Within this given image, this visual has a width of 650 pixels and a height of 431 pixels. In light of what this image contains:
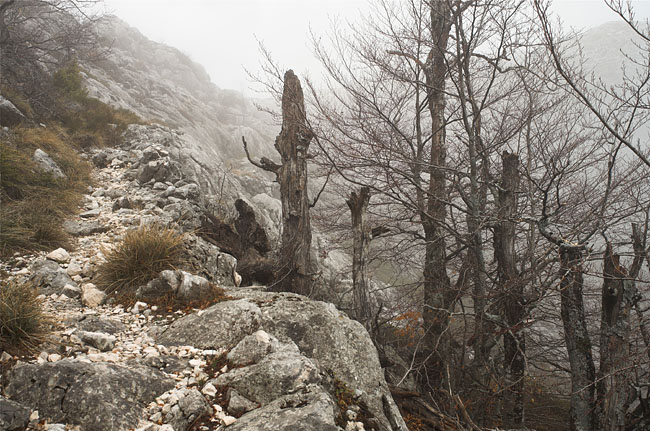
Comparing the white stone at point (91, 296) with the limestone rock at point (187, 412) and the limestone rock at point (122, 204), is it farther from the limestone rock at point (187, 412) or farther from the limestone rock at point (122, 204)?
the limestone rock at point (122, 204)

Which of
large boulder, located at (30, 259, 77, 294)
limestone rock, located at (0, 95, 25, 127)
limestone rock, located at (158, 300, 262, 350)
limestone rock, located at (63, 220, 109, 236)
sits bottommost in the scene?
limestone rock, located at (158, 300, 262, 350)

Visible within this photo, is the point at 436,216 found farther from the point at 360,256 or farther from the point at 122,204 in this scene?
the point at 122,204

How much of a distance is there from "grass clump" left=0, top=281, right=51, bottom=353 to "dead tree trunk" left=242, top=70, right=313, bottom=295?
11.0 feet

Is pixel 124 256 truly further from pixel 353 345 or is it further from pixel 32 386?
pixel 353 345

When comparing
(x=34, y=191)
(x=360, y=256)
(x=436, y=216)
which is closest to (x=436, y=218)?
(x=436, y=216)

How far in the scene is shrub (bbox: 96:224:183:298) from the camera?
346cm

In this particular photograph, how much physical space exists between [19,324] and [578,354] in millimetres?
5204

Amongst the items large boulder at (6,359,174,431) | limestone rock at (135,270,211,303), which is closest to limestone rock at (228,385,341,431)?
large boulder at (6,359,174,431)

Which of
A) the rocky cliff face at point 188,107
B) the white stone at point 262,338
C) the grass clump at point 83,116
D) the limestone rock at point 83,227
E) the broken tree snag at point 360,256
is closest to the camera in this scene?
the white stone at point 262,338

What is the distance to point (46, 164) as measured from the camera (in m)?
6.12

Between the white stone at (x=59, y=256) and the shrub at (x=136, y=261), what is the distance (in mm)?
553

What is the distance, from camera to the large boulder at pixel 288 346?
2.10 metres

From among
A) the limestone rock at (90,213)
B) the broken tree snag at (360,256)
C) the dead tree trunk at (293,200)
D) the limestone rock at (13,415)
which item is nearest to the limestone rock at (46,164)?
the limestone rock at (90,213)

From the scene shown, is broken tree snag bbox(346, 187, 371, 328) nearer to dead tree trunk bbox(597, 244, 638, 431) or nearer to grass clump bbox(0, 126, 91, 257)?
dead tree trunk bbox(597, 244, 638, 431)
